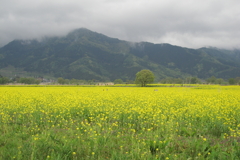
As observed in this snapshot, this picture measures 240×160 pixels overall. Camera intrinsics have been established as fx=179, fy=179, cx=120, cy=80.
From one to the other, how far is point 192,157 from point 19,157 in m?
5.15

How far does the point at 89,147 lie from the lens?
18.8 ft

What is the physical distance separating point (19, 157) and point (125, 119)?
5510mm

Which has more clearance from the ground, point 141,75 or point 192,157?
point 141,75

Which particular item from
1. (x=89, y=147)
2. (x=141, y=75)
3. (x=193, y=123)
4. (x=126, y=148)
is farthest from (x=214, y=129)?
(x=141, y=75)

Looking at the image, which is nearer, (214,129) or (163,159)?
(163,159)

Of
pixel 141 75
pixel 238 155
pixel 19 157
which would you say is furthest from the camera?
pixel 141 75

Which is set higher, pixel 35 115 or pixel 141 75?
pixel 141 75

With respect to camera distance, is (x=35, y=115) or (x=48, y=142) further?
(x=35, y=115)

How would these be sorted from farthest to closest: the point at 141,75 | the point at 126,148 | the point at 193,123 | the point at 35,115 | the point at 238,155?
the point at 141,75, the point at 35,115, the point at 193,123, the point at 126,148, the point at 238,155

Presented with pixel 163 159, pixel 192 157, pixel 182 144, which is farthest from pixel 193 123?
pixel 163 159

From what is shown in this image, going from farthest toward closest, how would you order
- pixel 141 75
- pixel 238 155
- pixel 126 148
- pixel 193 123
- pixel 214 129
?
pixel 141 75, pixel 193 123, pixel 214 129, pixel 126 148, pixel 238 155

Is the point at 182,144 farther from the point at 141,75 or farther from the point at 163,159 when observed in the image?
the point at 141,75

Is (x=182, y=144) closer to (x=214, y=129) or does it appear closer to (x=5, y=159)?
(x=214, y=129)

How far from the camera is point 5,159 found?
5207 mm
